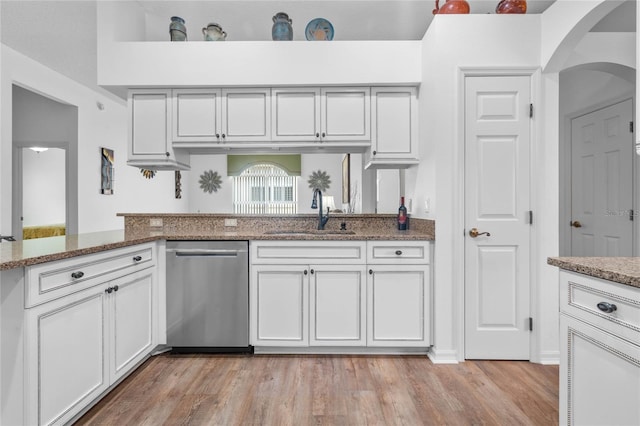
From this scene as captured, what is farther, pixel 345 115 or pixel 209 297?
pixel 345 115

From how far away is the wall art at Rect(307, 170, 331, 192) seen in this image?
5894 millimetres

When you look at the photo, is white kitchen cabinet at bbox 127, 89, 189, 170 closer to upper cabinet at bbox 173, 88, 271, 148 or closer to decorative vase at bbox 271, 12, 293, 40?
upper cabinet at bbox 173, 88, 271, 148

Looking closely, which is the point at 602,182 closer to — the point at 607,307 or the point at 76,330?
the point at 607,307

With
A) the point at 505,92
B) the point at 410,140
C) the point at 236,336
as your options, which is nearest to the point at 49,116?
the point at 236,336

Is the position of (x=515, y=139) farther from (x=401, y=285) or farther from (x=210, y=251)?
(x=210, y=251)

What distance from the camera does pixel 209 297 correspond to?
8.39ft

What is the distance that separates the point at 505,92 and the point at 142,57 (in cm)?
278

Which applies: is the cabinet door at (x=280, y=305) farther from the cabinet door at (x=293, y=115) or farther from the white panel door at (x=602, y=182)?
the white panel door at (x=602, y=182)

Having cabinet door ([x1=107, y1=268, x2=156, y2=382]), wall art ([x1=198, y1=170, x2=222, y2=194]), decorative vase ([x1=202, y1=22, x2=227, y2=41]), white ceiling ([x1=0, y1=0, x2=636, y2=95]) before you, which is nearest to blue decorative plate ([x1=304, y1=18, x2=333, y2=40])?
white ceiling ([x1=0, y1=0, x2=636, y2=95])

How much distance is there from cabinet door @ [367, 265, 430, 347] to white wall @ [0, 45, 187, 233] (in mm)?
4021

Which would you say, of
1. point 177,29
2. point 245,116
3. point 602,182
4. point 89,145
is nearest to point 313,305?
point 245,116

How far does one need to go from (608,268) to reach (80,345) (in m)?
2.25

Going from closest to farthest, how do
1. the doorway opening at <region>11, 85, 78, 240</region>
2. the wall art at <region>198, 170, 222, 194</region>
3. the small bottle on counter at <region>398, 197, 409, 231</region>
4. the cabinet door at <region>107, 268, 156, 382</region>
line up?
the cabinet door at <region>107, 268, 156, 382</region> → the small bottle on counter at <region>398, 197, 409, 231</region> → the doorway opening at <region>11, 85, 78, 240</region> → the wall art at <region>198, 170, 222, 194</region>

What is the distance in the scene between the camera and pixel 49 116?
490 centimetres
